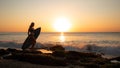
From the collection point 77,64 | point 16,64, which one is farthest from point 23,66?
point 77,64

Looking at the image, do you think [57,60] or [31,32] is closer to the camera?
[57,60]

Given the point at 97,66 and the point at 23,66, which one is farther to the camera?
the point at 97,66

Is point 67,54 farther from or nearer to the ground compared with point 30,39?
nearer to the ground

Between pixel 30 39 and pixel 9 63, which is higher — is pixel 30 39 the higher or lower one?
the higher one

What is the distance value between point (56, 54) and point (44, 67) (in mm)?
5325

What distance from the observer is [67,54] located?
18.3 m

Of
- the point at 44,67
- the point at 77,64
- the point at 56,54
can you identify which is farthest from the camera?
the point at 56,54

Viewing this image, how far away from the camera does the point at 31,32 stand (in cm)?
1798

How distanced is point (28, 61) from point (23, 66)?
1.47 meters

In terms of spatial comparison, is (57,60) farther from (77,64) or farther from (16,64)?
(16,64)

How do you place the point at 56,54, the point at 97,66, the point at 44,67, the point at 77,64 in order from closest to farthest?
1. the point at 44,67
2. the point at 97,66
3. the point at 77,64
4. the point at 56,54

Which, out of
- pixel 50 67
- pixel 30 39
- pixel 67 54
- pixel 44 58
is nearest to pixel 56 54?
pixel 67 54

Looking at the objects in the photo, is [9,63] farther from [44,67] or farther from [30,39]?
[30,39]

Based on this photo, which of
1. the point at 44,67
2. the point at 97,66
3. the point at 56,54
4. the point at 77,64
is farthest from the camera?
the point at 56,54
